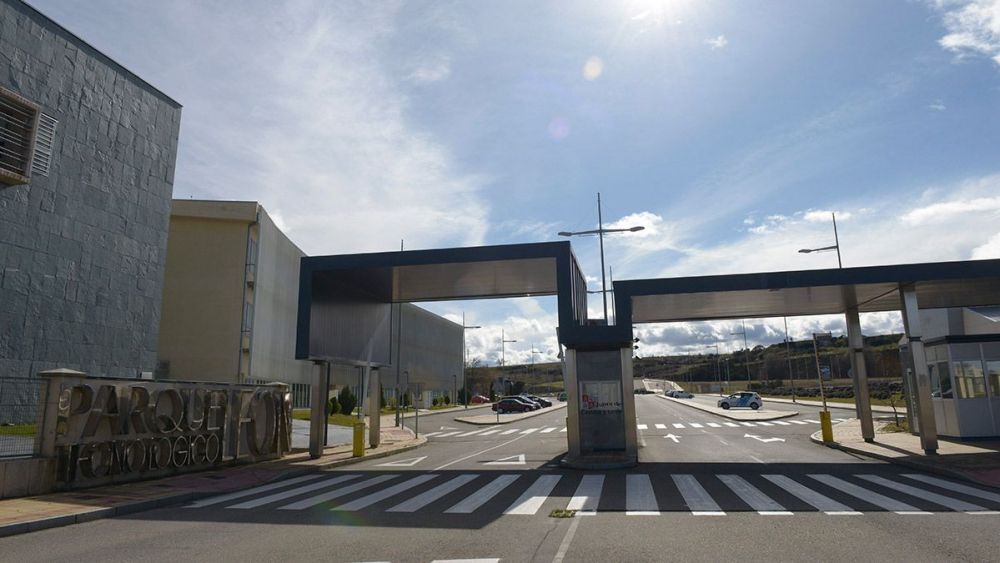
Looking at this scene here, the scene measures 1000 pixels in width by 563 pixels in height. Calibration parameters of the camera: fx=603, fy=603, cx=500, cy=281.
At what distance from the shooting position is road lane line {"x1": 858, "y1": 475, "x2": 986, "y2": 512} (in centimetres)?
993

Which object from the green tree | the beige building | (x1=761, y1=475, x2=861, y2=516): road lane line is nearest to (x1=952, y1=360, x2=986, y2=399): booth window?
(x1=761, y1=475, x2=861, y2=516): road lane line

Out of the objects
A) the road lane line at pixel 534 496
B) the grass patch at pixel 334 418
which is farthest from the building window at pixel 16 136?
the road lane line at pixel 534 496

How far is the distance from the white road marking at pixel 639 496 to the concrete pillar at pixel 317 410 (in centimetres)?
1074

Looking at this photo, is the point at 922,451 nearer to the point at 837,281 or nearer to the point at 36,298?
the point at 837,281

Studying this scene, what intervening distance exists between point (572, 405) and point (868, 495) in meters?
8.71

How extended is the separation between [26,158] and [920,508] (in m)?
30.4

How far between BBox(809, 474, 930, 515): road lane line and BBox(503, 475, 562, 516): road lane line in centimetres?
579

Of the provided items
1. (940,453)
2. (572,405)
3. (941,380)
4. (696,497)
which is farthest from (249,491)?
(941,380)

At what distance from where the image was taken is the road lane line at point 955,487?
1102cm

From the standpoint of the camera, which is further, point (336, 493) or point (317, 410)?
point (317, 410)

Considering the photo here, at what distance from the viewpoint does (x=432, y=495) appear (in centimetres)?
1227

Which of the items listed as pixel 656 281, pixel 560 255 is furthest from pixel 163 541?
pixel 656 281

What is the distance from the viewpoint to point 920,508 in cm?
1000

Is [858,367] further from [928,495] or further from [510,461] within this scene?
[510,461]
